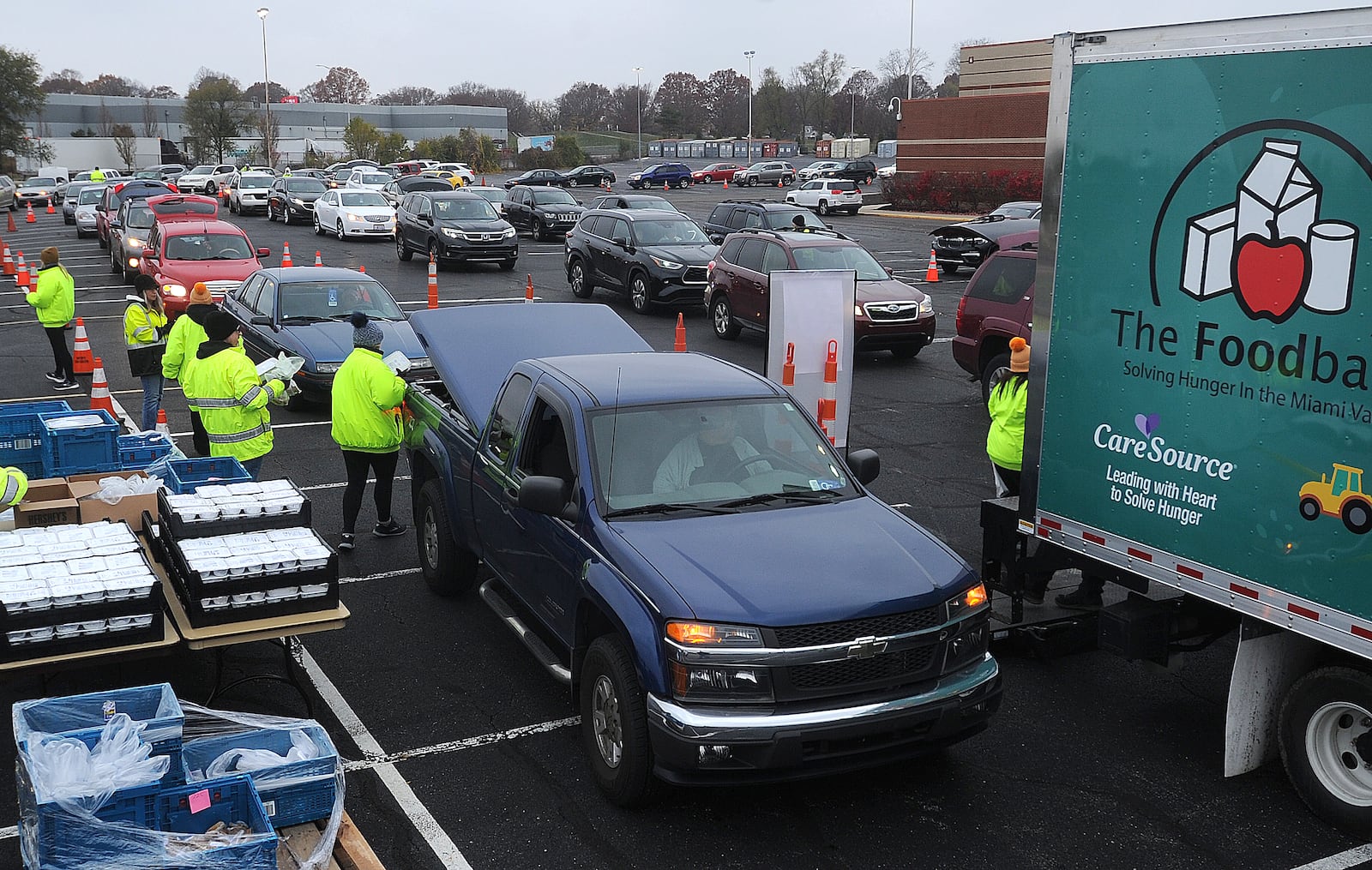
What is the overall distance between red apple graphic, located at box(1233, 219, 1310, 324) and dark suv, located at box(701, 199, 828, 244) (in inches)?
780

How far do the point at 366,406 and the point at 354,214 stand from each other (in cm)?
2857

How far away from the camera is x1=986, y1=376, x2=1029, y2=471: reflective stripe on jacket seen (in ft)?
26.9

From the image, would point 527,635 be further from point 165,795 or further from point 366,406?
point 366,406

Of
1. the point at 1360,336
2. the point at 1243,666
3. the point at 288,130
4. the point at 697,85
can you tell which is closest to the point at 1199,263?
the point at 1360,336

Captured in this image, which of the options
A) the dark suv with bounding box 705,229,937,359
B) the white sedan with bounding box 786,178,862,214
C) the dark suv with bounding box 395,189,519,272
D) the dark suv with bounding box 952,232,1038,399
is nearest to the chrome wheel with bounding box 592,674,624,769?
the dark suv with bounding box 952,232,1038,399

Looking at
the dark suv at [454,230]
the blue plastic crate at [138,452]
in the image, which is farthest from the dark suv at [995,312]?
the dark suv at [454,230]

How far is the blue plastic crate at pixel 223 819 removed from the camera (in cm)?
418

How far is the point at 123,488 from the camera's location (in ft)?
24.6

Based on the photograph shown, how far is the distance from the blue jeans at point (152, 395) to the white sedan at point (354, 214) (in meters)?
24.2

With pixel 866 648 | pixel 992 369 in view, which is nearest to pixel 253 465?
pixel 866 648

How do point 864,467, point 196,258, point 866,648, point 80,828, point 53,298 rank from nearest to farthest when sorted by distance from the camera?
1. point 80,828
2. point 866,648
3. point 864,467
4. point 53,298
5. point 196,258

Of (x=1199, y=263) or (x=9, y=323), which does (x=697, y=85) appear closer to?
(x=9, y=323)

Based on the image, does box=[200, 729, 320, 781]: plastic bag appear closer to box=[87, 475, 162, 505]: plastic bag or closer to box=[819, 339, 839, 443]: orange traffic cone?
box=[87, 475, 162, 505]: plastic bag

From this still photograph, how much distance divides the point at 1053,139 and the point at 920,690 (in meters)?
3.23
